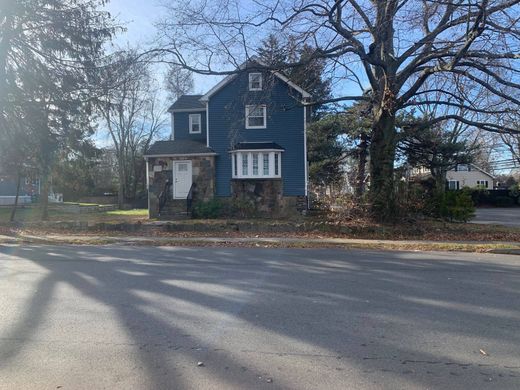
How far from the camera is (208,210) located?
23.9m

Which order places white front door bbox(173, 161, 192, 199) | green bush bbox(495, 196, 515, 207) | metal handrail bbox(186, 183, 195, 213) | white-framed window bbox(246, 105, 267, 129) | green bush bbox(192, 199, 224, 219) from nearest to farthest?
green bush bbox(192, 199, 224, 219) < metal handrail bbox(186, 183, 195, 213) < white front door bbox(173, 161, 192, 199) < white-framed window bbox(246, 105, 267, 129) < green bush bbox(495, 196, 515, 207)

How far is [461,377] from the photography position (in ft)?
13.8

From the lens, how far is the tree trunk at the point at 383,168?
59.4ft

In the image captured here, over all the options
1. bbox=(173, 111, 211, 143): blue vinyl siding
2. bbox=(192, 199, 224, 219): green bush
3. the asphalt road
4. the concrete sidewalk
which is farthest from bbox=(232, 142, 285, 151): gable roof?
the asphalt road

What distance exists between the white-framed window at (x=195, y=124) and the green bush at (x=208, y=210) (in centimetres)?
656

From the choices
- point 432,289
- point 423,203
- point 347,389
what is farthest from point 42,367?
point 423,203

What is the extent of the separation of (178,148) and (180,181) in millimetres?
1931

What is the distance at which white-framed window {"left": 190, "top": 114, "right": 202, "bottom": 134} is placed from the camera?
1141 inches

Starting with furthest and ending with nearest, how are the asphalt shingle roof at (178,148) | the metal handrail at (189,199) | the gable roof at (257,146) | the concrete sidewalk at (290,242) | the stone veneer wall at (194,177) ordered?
1. the asphalt shingle roof at (178,148)
2. the stone veneer wall at (194,177)
3. the gable roof at (257,146)
4. the metal handrail at (189,199)
5. the concrete sidewalk at (290,242)

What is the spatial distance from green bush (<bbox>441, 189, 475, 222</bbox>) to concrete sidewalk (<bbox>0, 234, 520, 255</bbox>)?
547 cm

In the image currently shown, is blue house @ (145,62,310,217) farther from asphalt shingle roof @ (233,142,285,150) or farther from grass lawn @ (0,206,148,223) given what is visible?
grass lawn @ (0,206,148,223)

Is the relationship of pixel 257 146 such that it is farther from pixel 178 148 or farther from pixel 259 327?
pixel 259 327

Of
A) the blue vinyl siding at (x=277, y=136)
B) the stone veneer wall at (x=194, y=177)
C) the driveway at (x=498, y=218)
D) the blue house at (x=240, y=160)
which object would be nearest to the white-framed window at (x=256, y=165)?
the blue house at (x=240, y=160)

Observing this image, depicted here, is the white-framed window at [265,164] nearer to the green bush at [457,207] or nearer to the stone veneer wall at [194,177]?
the stone veneer wall at [194,177]
